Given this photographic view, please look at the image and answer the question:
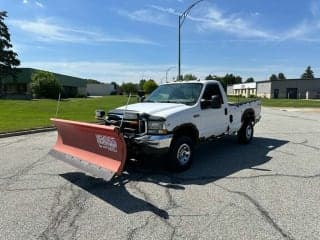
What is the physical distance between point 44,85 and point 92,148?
191 ft

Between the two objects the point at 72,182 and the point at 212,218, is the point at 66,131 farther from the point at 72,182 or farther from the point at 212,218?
the point at 212,218

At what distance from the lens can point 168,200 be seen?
5.54 meters

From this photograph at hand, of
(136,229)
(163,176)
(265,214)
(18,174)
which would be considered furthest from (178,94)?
(136,229)

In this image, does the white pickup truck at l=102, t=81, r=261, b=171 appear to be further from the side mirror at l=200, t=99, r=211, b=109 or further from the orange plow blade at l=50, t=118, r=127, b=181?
the orange plow blade at l=50, t=118, r=127, b=181

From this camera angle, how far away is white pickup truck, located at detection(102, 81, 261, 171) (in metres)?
6.72

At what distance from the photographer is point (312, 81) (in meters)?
106

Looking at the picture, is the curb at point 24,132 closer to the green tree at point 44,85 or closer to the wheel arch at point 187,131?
the wheel arch at point 187,131

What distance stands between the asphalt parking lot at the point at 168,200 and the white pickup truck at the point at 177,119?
0.61 meters

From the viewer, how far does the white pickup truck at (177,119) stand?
672 centimetres

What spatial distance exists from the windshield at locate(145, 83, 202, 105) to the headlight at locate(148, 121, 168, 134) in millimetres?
1367

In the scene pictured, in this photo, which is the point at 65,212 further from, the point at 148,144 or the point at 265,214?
the point at 265,214

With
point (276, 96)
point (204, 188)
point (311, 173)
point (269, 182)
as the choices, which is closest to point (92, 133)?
point (204, 188)

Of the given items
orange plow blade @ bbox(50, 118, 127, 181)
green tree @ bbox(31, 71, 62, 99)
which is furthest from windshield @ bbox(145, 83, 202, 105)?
green tree @ bbox(31, 71, 62, 99)

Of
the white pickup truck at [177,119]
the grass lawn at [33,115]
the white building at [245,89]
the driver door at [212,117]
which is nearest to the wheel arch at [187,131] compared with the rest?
the white pickup truck at [177,119]
